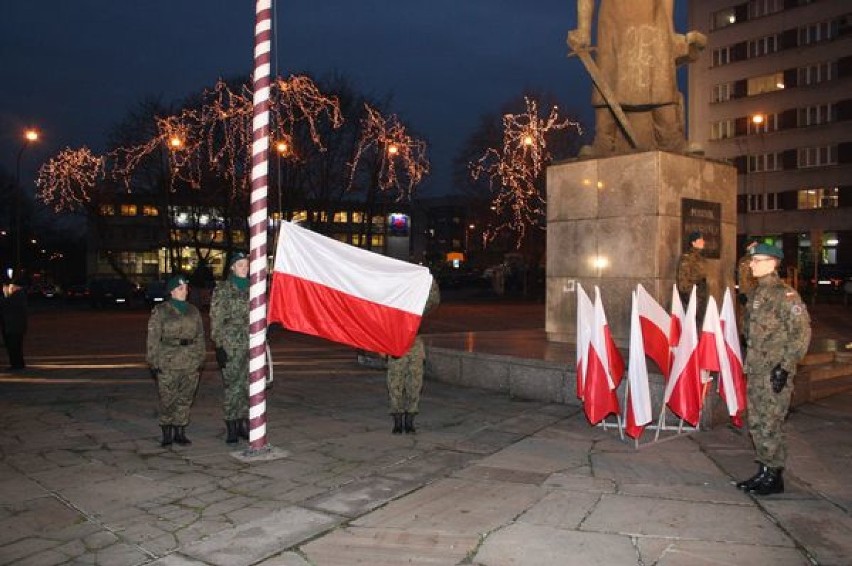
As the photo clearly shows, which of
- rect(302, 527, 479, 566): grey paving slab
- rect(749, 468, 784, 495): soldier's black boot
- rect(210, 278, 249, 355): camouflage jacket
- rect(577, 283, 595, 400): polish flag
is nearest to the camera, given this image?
rect(302, 527, 479, 566): grey paving slab

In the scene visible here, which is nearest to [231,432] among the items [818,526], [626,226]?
[818,526]

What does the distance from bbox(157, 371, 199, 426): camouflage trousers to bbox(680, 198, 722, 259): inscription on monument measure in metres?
7.37

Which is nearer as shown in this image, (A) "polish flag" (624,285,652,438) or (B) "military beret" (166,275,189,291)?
(A) "polish flag" (624,285,652,438)

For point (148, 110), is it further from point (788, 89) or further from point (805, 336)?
point (788, 89)

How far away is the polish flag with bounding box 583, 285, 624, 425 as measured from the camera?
25.2ft

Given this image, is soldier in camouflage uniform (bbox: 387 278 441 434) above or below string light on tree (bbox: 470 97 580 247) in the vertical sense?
below

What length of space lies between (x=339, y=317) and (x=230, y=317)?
109cm

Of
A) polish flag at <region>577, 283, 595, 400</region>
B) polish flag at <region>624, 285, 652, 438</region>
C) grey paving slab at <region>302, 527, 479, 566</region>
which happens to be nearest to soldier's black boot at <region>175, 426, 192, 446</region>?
grey paving slab at <region>302, 527, 479, 566</region>

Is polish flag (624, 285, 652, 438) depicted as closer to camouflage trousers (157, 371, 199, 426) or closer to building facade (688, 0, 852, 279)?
camouflage trousers (157, 371, 199, 426)

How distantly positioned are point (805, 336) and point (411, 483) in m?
3.26

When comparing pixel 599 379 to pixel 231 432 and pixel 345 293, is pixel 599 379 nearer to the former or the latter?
pixel 345 293

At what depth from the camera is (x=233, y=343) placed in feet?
25.1

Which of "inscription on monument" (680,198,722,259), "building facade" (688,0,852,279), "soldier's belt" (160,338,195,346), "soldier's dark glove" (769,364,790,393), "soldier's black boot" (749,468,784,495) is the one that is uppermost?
"building facade" (688,0,852,279)

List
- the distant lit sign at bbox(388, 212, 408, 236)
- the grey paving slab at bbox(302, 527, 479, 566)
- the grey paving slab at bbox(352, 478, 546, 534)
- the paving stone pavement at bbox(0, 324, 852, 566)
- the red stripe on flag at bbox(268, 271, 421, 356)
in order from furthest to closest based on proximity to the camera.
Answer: the distant lit sign at bbox(388, 212, 408, 236), the red stripe on flag at bbox(268, 271, 421, 356), the grey paving slab at bbox(352, 478, 546, 534), the paving stone pavement at bbox(0, 324, 852, 566), the grey paving slab at bbox(302, 527, 479, 566)
